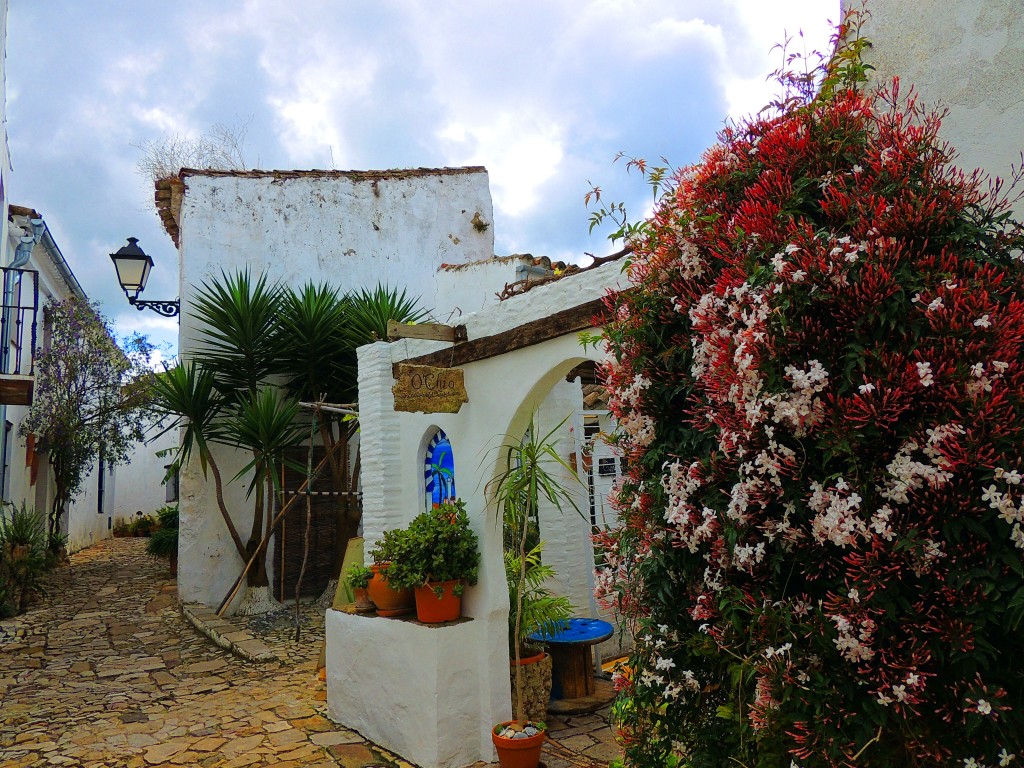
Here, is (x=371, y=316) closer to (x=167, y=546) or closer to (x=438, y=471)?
(x=438, y=471)

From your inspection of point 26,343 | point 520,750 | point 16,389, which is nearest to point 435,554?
point 520,750

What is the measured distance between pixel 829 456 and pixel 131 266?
824 cm

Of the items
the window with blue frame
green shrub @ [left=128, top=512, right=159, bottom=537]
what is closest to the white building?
green shrub @ [left=128, top=512, right=159, bottom=537]

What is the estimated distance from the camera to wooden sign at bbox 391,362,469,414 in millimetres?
4770

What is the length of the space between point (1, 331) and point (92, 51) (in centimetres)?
330

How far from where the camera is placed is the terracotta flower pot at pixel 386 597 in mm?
5250

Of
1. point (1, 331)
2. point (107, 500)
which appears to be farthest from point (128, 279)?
point (107, 500)

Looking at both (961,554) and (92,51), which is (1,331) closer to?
(92,51)

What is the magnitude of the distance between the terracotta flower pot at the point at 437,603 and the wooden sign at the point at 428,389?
112 cm

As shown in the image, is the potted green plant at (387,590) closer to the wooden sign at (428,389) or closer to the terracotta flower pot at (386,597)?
the terracotta flower pot at (386,597)

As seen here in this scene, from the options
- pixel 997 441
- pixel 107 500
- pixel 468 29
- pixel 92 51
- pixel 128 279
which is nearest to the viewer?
pixel 997 441

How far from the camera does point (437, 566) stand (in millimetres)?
4848

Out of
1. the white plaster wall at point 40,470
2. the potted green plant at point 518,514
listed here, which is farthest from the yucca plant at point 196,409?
the potted green plant at point 518,514

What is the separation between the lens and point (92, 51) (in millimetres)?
7586
